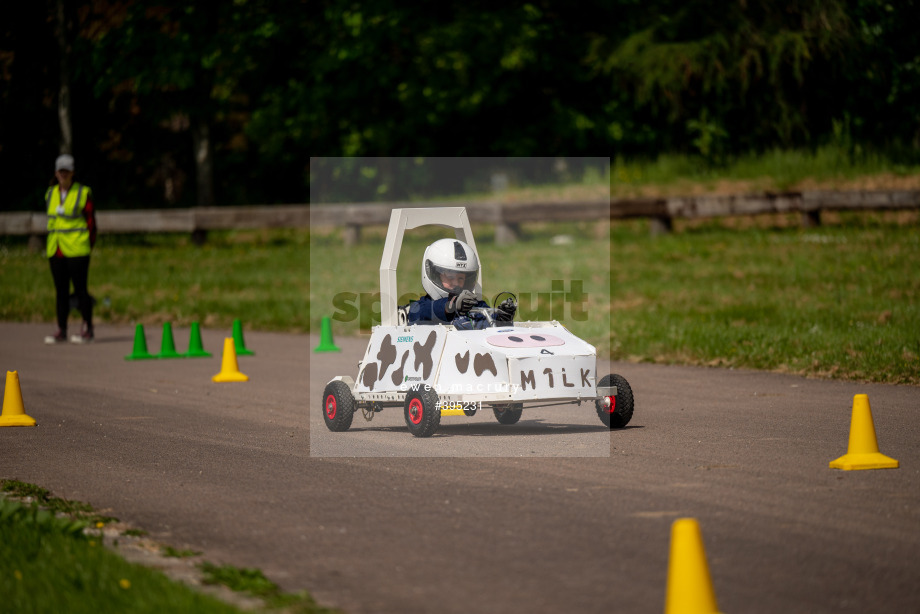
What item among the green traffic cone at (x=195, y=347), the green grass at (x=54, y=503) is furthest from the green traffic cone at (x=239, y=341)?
the green grass at (x=54, y=503)

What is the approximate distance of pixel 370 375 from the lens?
1025cm

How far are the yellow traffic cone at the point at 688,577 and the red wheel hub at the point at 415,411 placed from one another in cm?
499

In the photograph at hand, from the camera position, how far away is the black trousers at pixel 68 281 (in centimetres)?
1770

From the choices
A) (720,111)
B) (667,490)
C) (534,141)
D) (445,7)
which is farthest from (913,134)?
(667,490)

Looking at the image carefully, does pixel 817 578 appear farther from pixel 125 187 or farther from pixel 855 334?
pixel 125 187

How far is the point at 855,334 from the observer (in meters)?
15.0

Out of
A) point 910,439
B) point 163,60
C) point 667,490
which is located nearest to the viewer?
point 667,490

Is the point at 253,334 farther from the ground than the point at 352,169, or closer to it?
closer to it

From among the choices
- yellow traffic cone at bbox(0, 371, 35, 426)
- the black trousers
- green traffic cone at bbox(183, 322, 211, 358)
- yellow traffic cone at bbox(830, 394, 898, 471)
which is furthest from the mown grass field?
yellow traffic cone at bbox(0, 371, 35, 426)

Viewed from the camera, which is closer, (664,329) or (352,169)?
(664,329)

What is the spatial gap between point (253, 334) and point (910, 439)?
12143mm

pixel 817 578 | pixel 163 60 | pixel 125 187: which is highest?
pixel 163 60

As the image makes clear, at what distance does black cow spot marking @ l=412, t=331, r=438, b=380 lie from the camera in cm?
971

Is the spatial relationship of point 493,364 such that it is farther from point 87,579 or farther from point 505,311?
point 87,579
